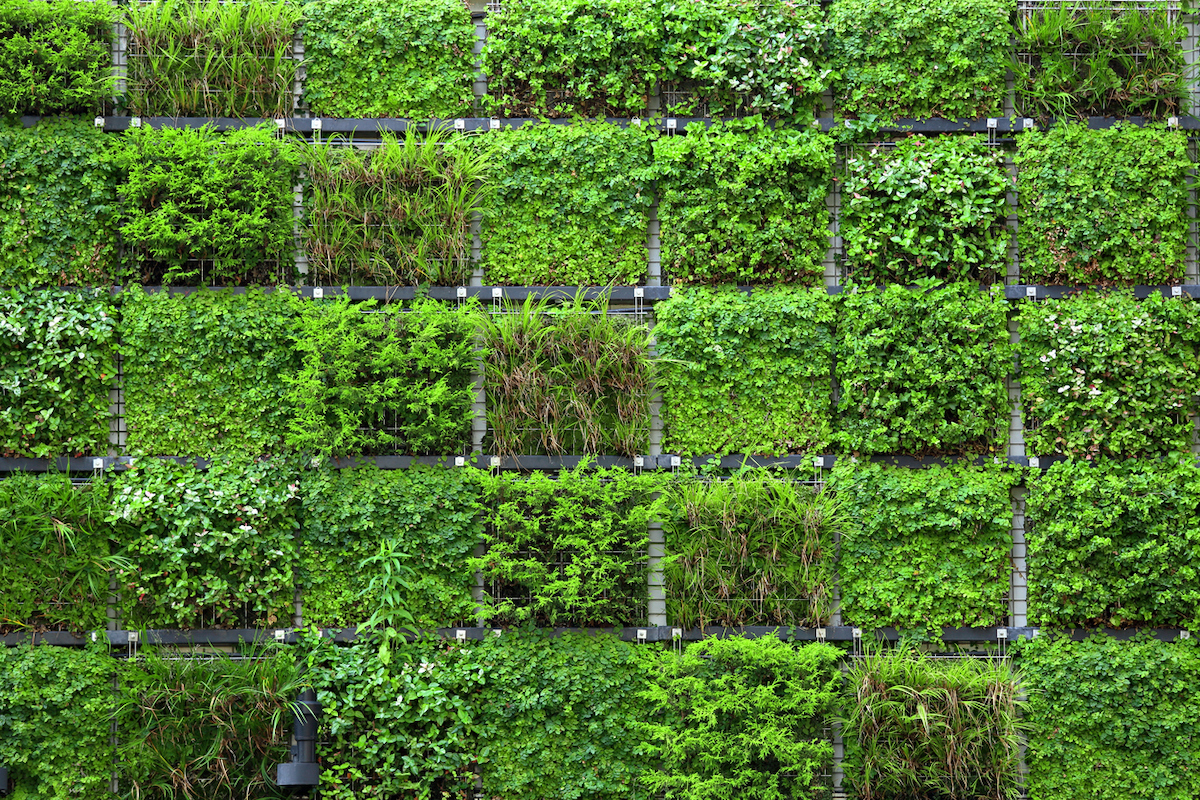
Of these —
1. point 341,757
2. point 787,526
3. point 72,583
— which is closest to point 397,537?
point 341,757

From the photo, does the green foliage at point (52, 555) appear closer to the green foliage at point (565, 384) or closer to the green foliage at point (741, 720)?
the green foliage at point (565, 384)

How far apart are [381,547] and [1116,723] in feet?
14.7

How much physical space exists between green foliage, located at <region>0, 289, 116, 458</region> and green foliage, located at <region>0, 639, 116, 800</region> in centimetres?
124

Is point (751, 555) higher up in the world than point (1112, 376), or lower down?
lower down

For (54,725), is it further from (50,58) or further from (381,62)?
(381,62)

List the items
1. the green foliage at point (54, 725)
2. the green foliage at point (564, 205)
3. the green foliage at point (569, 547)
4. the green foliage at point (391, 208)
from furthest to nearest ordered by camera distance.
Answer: the green foliage at point (564, 205)
the green foliage at point (391, 208)
the green foliage at point (569, 547)
the green foliage at point (54, 725)

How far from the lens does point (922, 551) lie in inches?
209

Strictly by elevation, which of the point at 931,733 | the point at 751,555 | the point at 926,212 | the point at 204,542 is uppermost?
the point at 926,212

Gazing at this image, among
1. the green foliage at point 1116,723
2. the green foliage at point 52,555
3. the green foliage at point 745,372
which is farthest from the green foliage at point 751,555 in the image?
the green foliage at point 52,555

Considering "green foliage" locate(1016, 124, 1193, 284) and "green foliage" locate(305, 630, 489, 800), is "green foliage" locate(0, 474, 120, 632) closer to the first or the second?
"green foliage" locate(305, 630, 489, 800)

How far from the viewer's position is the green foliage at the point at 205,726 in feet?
16.2

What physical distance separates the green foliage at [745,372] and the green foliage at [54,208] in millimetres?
3528

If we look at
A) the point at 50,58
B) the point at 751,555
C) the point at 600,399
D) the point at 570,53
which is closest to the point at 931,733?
the point at 751,555

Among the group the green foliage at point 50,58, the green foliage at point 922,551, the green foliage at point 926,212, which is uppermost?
the green foliage at point 50,58
